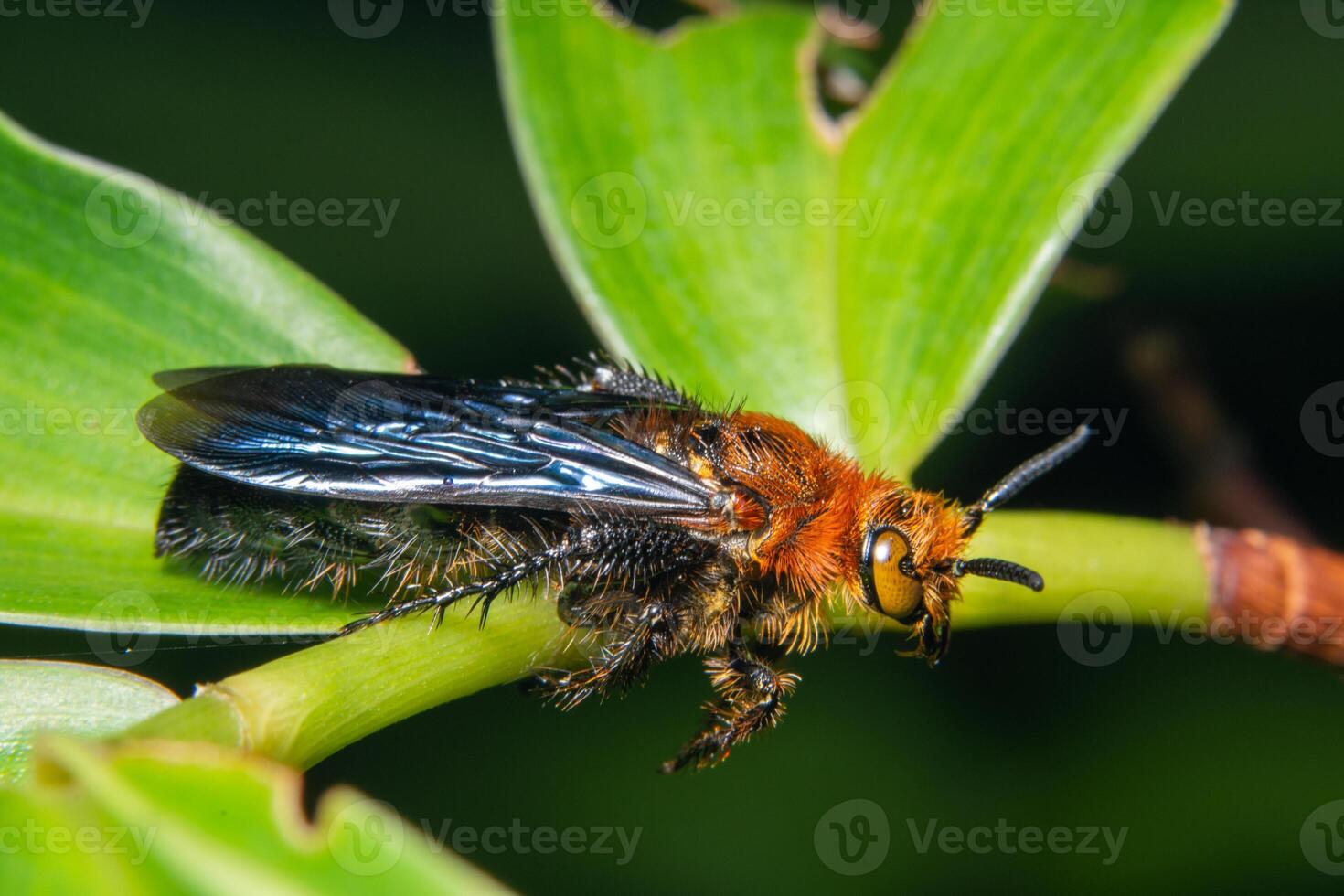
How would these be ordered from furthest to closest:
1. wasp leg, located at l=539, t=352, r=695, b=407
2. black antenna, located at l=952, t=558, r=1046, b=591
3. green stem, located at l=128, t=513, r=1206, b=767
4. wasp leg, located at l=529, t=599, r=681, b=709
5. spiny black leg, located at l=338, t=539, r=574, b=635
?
wasp leg, located at l=539, t=352, r=695, b=407, wasp leg, located at l=529, t=599, r=681, b=709, black antenna, located at l=952, t=558, r=1046, b=591, spiny black leg, located at l=338, t=539, r=574, b=635, green stem, located at l=128, t=513, r=1206, b=767

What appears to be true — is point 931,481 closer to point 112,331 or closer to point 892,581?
point 892,581

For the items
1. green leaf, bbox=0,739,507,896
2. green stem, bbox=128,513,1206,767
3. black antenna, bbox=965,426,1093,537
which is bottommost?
green leaf, bbox=0,739,507,896

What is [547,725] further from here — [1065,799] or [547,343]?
[1065,799]

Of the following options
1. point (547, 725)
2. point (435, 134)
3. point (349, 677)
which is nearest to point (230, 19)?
point (435, 134)

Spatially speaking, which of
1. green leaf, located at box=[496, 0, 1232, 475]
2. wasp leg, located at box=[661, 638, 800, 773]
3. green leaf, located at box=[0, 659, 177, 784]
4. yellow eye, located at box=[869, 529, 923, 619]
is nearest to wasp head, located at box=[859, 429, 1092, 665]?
yellow eye, located at box=[869, 529, 923, 619]

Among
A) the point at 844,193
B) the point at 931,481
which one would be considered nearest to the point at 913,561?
the point at 844,193

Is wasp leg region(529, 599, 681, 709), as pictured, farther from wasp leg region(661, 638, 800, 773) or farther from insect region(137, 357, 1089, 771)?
wasp leg region(661, 638, 800, 773)

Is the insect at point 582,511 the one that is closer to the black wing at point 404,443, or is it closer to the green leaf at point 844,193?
the black wing at point 404,443

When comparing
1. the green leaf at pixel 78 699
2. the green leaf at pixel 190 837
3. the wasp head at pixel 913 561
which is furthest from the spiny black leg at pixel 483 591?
the green leaf at pixel 190 837
